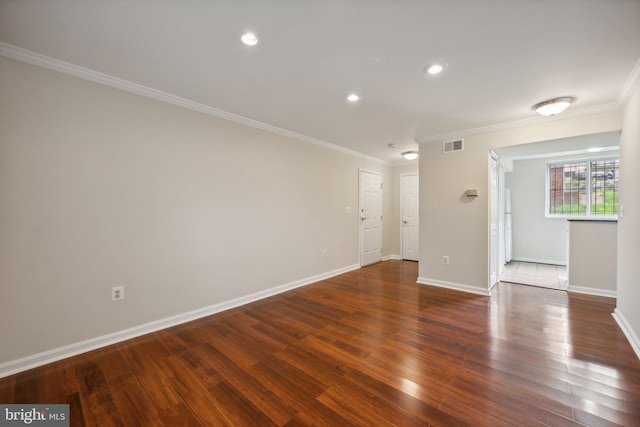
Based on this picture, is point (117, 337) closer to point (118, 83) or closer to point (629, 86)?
point (118, 83)

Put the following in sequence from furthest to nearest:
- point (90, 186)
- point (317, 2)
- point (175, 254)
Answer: point (175, 254) → point (90, 186) → point (317, 2)

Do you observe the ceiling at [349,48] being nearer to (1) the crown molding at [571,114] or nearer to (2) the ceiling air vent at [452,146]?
(1) the crown molding at [571,114]

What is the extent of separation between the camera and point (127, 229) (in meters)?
2.55

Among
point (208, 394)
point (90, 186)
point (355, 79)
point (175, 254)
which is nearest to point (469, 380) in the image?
point (208, 394)

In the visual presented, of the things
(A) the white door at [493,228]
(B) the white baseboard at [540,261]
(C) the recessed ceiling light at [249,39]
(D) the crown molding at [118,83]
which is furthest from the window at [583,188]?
(C) the recessed ceiling light at [249,39]

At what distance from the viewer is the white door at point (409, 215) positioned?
20.8ft

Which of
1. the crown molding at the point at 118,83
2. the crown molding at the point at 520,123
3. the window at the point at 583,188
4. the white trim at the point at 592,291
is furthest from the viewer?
the window at the point at 583,188

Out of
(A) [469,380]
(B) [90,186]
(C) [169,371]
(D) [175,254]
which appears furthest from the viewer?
(D) [175,254]

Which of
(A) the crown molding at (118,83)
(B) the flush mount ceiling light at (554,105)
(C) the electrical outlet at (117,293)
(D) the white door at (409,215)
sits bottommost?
(C) the electrical outlet at (117,293)

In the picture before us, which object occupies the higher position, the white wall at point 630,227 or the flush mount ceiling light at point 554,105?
the flush mount ceiling light at point 554,105

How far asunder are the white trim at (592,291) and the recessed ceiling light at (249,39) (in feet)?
17.7

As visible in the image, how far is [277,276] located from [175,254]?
1526mm

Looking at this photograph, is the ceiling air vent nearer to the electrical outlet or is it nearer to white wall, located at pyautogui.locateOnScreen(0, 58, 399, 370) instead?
white wall, located at pyautogui.locateOnScreen(0, 58, 399, 370)

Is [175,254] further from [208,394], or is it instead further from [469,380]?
[469,380]
